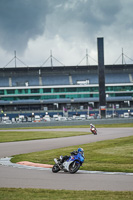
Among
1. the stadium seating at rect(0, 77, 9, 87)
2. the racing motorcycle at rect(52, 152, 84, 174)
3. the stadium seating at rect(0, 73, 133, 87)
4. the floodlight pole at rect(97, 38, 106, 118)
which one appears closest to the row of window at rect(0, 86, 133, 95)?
the stadium seating at rect(0, 73, 133, 87)

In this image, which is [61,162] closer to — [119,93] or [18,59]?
[119,93]

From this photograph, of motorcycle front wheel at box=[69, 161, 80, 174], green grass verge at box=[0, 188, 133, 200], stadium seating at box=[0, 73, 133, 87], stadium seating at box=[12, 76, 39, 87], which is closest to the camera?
green grass verge at box=[0, 188, 133, 200]

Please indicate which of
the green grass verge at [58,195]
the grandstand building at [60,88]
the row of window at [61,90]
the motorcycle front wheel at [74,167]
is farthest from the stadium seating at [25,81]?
the green grass verge at [58,195]

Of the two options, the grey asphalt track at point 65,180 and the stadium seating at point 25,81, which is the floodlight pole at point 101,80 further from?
the grey asphalt track at point 65,180

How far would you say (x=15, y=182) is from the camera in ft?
44.1

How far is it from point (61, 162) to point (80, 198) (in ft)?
17.9

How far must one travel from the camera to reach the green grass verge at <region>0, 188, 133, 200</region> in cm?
1066

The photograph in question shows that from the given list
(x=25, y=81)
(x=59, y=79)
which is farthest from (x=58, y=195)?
(x=59, y=79)

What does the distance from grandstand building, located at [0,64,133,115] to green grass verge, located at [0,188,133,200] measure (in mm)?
105600

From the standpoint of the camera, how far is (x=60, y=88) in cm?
12025

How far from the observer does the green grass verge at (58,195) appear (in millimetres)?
10664

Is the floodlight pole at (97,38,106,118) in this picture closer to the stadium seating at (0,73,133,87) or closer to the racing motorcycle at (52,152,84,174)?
the stadium seating at (0,73,133,87)

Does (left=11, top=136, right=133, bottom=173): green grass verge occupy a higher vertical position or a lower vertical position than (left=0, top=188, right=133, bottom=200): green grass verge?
lower

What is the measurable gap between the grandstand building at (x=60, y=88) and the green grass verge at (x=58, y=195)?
106 metres
